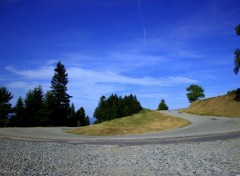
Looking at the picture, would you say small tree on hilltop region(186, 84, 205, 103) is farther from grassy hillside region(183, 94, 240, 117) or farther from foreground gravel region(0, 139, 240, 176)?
foreground gravel region(0, 139, 240, 176)

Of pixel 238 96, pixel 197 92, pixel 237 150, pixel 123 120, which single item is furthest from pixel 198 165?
pixel 197 92

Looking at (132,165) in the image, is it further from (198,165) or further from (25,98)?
(25,98)

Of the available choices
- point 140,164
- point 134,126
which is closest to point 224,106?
point 134,126

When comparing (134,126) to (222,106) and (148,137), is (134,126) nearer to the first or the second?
(148,137)

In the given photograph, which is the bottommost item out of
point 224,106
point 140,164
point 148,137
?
point 140,164

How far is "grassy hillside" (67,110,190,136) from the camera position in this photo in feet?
110

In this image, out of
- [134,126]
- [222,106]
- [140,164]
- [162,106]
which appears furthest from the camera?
[162,106]

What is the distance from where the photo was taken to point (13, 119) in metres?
58.5

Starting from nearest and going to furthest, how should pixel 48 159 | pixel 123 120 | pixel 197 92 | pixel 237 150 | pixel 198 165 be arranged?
1. pixel 198 165
2. pixel 48 159
3. pixel 237 150
4. pixel 123 120
5. pixel 197 92

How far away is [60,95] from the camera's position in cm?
6134

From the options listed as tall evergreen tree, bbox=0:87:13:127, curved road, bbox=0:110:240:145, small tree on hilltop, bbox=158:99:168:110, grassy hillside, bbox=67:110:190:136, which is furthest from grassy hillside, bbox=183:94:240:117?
tall evergreen tree, bbox=0:87:13:127

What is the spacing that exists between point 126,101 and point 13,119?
26.5 meters

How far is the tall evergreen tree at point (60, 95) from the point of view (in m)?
59.4

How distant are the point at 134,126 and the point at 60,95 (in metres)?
28.6
